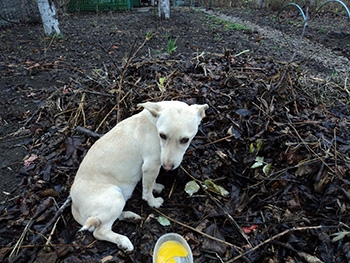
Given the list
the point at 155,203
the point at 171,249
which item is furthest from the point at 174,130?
the point at 171,249

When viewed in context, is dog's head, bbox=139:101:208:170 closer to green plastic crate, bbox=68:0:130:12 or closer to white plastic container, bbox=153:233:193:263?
white plastic container, bbox=153:233:193:263

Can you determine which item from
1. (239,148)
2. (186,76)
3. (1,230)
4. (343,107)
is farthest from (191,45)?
(1,230)

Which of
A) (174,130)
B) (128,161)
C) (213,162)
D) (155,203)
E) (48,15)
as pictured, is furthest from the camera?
(48,15)

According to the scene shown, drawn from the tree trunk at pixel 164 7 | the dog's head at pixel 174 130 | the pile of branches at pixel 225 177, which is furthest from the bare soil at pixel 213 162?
the tree trunk at pixel 164 7

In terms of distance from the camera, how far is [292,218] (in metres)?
2.49

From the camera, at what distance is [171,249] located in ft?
7.66

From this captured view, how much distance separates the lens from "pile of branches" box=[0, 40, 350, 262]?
2.37 m

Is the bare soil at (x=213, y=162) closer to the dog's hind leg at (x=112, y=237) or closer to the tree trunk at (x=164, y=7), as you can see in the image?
the dog's hind leg at (x=112, y=237)

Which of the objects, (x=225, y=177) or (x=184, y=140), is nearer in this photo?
(x=184, y=140)

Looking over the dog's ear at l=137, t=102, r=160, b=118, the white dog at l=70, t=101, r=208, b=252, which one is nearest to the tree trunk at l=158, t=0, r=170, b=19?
the white dog at l=70, t=101, r=208, b=252

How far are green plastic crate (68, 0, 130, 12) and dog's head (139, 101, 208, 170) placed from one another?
16913 millimetres

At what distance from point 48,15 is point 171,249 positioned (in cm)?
934

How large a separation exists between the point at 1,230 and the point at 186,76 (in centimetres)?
338

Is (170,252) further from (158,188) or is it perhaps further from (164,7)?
(164,7)
